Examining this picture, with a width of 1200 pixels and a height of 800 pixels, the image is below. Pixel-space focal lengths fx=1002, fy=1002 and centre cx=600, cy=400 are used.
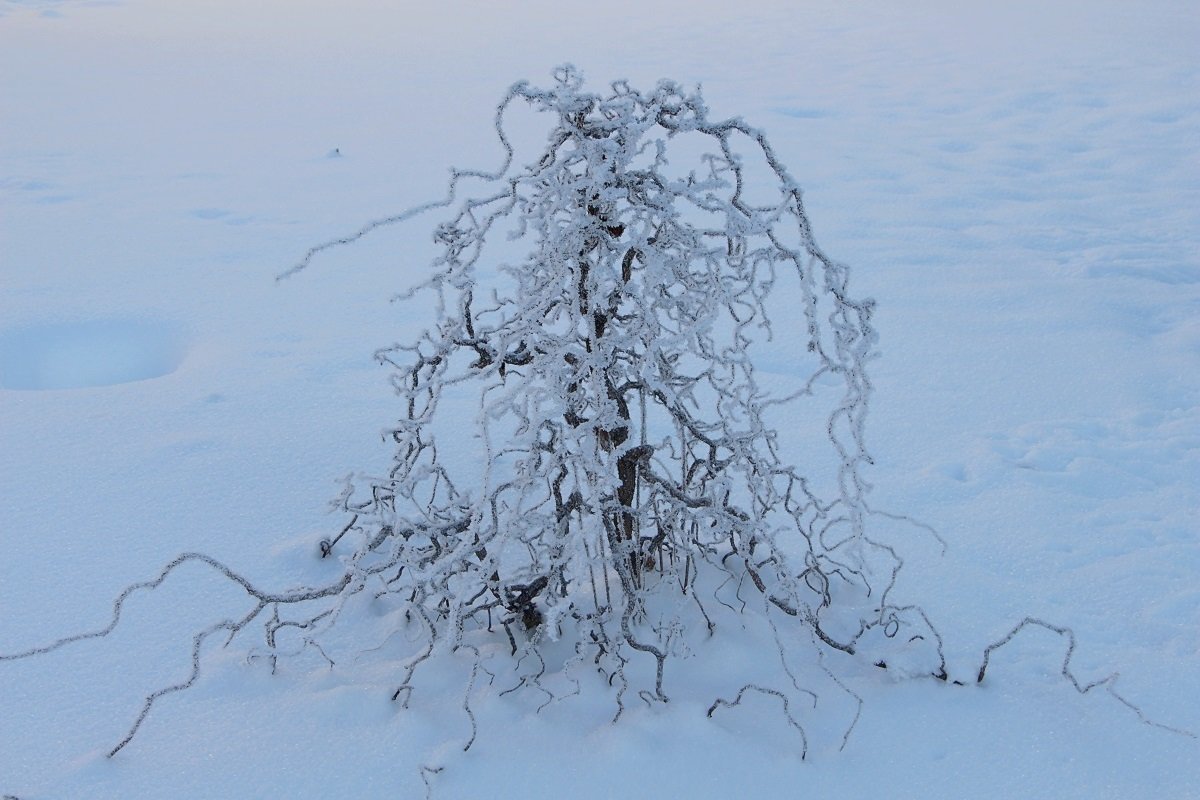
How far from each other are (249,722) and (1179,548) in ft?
6.77

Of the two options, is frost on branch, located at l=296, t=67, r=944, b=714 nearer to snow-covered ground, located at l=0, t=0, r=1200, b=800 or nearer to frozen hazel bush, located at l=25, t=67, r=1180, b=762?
frozen hazel bush, located at l=25, t=67, r=1180, b=762

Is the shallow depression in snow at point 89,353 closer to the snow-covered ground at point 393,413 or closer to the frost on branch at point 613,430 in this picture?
the snow-covered ground at point 393,413

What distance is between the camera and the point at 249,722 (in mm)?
1775

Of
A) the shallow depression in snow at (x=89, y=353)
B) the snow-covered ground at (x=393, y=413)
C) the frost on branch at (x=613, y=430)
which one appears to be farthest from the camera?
the shallow depression in snow at (x=89, y=353)

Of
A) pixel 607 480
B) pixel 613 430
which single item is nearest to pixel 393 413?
pixel 613 430

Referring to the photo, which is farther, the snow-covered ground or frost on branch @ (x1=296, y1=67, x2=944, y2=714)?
the snow-covered ground

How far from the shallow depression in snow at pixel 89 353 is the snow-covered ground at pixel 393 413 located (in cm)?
1

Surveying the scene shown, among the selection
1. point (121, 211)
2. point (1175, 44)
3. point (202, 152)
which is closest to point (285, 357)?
point (121, 211)

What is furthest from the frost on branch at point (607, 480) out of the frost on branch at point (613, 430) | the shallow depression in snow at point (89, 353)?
the shallow depression in snow at point (89, 353)

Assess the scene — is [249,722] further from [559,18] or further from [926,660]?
[559,18]

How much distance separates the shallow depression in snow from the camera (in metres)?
3.23

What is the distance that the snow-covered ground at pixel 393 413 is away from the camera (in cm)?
175

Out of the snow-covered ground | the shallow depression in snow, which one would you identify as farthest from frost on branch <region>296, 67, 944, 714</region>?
the shallow depression in snow

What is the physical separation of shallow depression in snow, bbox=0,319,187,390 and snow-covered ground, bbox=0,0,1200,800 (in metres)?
0.01
